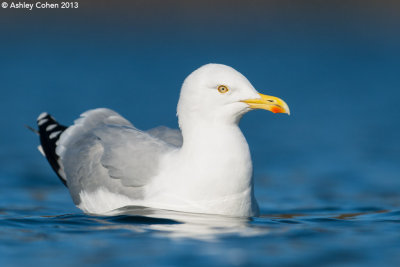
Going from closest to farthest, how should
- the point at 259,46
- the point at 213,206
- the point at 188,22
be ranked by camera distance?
the point at 213,206 < the point at 259,46 < the point at 188,22

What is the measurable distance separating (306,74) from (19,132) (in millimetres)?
10469

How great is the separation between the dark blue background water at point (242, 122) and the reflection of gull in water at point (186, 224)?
0.06ft

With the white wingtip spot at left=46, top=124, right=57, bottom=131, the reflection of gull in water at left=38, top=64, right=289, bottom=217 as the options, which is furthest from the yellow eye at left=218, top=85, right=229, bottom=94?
the white wingtip spot at left=46, top=124, right=57, bottom=131

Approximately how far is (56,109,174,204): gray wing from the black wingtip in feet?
0.50

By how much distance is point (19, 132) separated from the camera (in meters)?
13.6

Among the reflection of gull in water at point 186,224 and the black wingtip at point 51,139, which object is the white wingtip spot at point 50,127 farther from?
the reflection of gull in water at point 186,224

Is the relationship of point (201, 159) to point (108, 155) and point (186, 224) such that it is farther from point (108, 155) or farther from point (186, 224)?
point (108, 155)

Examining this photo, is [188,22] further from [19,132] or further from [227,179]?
[227,179]

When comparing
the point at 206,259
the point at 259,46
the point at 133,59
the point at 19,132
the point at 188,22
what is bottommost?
the point at 206,259

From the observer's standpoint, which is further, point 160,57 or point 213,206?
point 160,57

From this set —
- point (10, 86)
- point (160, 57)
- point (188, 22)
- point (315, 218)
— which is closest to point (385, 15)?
point (188, 22)

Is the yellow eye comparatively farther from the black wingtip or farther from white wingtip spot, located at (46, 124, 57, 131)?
white wingtip spot, located at (46, 124, 57, 131)

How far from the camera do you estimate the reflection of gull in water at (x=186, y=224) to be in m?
5.84

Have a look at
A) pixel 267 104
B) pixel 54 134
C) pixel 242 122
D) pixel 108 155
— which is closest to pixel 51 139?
pixel 54 134
